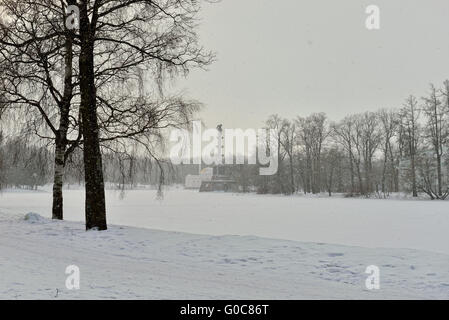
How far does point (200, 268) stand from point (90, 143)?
588cm

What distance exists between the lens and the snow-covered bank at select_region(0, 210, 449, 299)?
5.60 meters

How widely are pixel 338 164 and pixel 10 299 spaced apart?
7350 cm

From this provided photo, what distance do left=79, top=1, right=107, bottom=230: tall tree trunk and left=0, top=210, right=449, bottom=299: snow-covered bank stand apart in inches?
31.8

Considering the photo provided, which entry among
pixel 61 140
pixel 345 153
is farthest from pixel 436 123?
pixel 61 140

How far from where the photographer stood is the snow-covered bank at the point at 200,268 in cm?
560

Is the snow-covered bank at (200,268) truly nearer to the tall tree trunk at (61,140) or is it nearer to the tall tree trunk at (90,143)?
the tall tree trunk at (90,143)

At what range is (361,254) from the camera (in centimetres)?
881

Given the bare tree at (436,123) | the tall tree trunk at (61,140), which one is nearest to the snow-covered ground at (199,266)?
the tall tree trunk at (61,140)

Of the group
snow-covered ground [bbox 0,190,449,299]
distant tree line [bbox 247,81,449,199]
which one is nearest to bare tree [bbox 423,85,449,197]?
distant tree line [bbox 247,81,449,199]

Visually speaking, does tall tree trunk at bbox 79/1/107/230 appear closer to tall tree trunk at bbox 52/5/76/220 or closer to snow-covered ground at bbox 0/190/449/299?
snow-covered ground at bbox 0/190/449/299

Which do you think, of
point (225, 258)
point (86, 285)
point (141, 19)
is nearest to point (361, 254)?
point (225, 258)

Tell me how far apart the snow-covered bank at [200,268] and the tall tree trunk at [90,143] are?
0.81 metres

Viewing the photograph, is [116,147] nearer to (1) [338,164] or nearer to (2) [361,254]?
(2) [361,254]

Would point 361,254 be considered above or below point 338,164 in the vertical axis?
below
